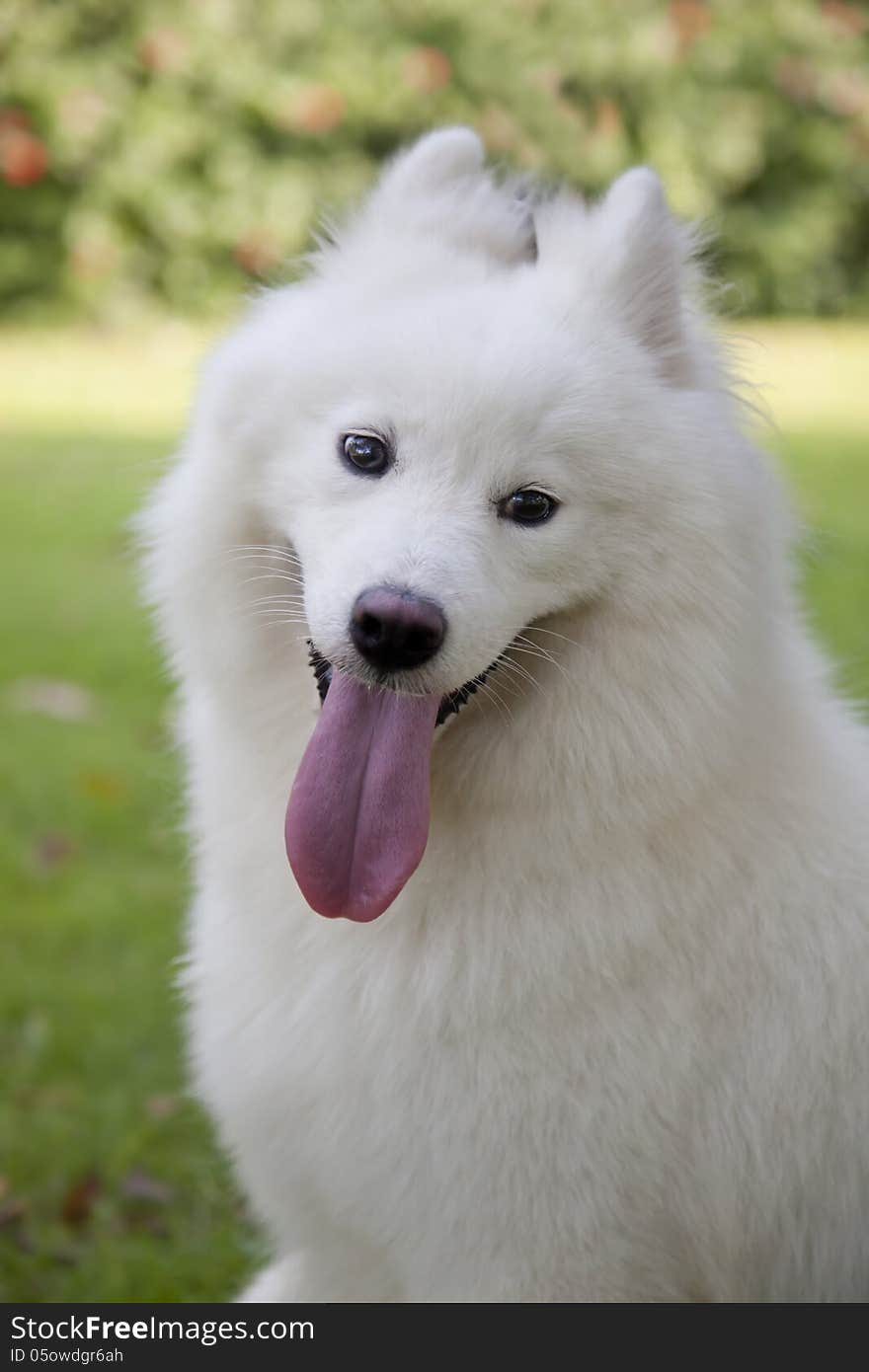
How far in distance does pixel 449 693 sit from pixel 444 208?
978mm

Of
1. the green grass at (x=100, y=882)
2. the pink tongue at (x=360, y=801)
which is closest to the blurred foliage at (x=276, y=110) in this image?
the green grass at (x=100, y=882)

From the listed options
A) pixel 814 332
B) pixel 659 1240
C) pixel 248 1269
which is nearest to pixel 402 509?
pixel 659 1240

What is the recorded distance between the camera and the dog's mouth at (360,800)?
2.31 metres

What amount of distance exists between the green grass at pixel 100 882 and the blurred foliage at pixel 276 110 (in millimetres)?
3886

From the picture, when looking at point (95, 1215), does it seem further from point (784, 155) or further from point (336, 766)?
point (784, 155)

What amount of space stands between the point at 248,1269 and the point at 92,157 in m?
12.6

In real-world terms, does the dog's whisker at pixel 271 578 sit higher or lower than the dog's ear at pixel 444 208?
lower

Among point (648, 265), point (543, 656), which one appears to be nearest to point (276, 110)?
point (648, 265)

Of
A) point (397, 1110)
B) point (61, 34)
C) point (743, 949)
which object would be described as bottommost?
point (397, 1110)

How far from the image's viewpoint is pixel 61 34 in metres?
13.3

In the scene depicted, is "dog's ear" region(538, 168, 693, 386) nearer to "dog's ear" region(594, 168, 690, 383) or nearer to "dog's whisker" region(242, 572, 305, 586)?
"dog's ear" region(594, 168, 690, 383)

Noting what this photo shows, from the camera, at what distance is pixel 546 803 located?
7.77ft

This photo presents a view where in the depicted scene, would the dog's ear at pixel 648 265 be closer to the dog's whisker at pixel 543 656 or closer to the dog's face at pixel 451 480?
the dog's face at pixel 451 480

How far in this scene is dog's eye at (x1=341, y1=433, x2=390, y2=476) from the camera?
7.66 ft
